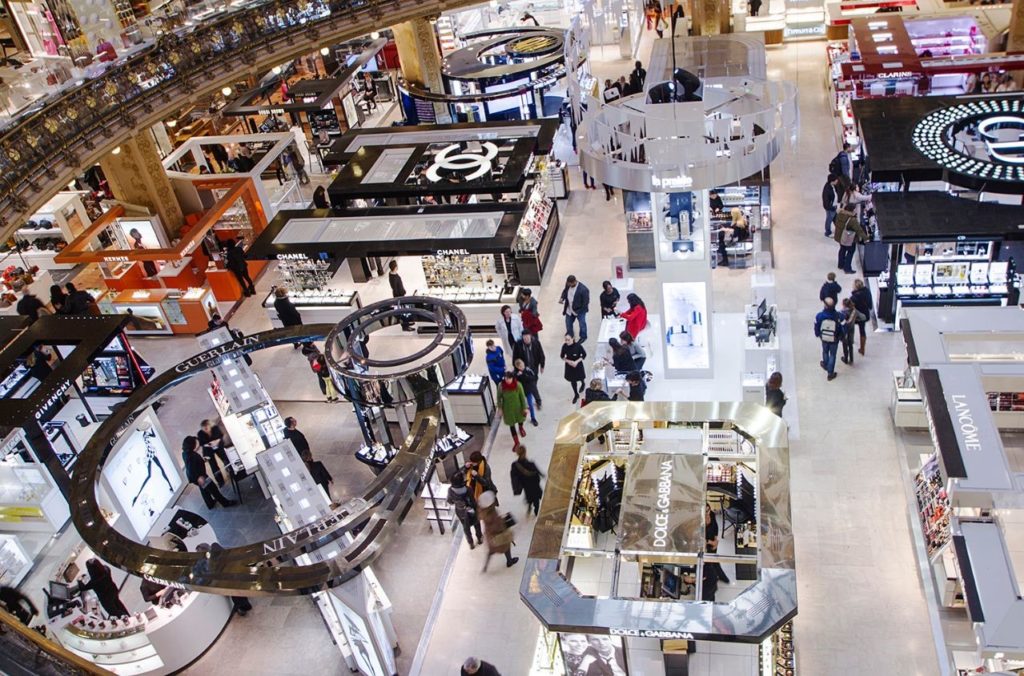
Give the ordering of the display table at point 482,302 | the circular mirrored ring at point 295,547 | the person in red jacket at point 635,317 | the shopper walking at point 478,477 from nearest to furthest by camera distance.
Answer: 1. the circular mirrored ring at point 295,547
2. the shopper walking at point 478,477
3. the person in red jacket at point 635,317
4. the display table at point 482,302

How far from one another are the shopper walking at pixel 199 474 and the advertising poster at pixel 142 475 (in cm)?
50

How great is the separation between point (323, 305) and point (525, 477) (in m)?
8.44

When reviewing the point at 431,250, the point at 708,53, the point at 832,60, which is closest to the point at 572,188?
the point at 708,53

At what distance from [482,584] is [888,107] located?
12.2 meters

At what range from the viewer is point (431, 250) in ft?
59.2

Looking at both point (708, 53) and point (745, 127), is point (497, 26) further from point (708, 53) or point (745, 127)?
point (745, 127)

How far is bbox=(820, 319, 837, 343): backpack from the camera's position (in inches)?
589

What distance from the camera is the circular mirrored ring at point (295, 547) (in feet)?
33.2

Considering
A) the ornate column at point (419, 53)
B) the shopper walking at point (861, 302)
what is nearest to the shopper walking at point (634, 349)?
the shopper walking at point (861, 302)

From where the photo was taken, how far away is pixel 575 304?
17.0 m

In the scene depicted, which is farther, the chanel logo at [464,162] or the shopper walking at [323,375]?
the chanel logo at [464,162]

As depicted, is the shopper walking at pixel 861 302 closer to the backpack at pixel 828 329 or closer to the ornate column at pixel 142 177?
the backpack at pixel 828 329

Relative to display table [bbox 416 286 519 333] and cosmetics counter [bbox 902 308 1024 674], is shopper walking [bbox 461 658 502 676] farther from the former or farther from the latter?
display table [bbox 416 286 519 333]

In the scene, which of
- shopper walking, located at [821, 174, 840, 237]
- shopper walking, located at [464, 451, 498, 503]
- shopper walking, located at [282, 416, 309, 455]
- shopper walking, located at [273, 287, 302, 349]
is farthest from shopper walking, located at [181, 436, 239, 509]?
shopper walking, located at [821, 174, 840, 237]
